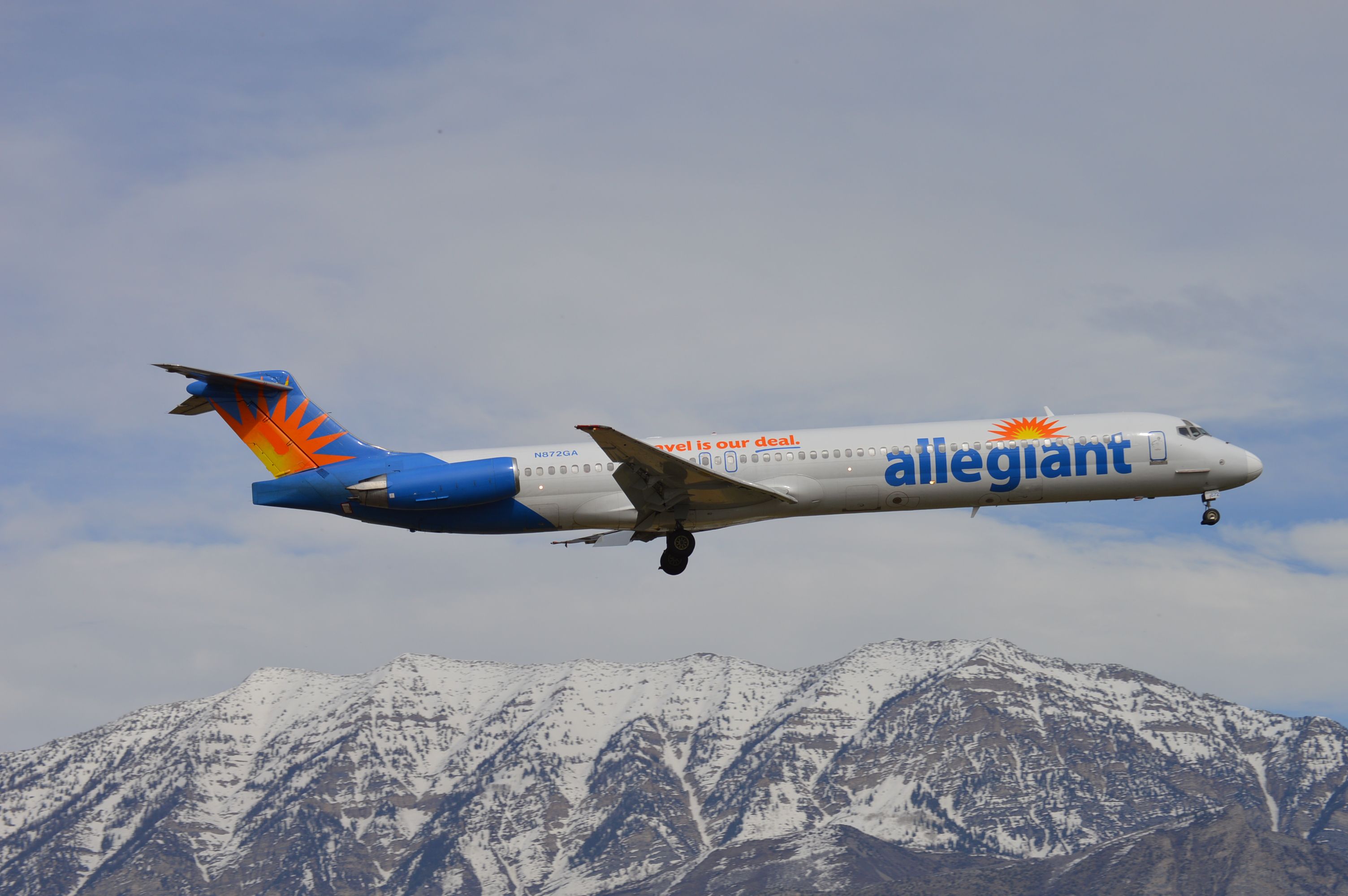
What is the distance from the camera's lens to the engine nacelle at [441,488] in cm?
4775

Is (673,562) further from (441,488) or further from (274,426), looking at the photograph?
(274,426)

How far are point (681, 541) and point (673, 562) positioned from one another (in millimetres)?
869

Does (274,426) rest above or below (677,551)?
above

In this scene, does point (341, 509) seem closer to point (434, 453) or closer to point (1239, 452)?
point (434, 453)

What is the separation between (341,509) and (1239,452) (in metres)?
29.5

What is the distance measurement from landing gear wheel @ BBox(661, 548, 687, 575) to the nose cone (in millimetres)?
18813

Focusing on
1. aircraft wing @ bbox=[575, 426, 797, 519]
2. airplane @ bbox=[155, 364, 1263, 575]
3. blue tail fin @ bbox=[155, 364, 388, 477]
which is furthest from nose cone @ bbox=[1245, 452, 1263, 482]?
blue tail fin @ bbox=[155, 364, 388, 477]

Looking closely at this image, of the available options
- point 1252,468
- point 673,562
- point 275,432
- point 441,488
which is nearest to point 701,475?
point 673,562

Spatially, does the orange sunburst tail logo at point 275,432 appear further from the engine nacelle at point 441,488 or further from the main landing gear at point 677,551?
the main landing gear at point 677,551

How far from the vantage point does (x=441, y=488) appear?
1880 inches

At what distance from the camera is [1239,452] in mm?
51500

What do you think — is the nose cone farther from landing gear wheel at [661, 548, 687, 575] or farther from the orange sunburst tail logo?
the orange sunburst tail logo

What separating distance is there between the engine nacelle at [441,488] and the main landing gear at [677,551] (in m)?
5.55

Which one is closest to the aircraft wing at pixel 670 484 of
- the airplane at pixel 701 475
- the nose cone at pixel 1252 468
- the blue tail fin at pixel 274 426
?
the airplane at pixel 701 475
